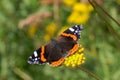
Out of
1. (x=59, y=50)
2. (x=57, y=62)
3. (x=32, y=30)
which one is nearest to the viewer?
(x=57, y=62)

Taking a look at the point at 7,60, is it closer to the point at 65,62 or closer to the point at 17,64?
the point at 17,64

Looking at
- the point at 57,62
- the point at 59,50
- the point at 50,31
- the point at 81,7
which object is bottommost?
the point at 57,62

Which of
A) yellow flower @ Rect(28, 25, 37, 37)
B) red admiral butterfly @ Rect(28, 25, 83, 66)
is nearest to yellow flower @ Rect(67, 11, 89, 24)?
yellow flower @ Rect(28, 25, 37, 37)

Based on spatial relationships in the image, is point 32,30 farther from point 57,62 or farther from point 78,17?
point 57,62

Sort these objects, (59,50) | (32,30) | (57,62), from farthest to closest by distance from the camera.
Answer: (32,30), (59,50), (57,62)

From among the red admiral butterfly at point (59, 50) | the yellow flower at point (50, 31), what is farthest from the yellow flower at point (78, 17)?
the red admiral butterfly at point (59, 50)

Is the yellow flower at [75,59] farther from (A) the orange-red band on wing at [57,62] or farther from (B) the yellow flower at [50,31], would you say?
(B) the yellow flower at [50,31]

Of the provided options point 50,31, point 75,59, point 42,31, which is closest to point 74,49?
point 75,59
